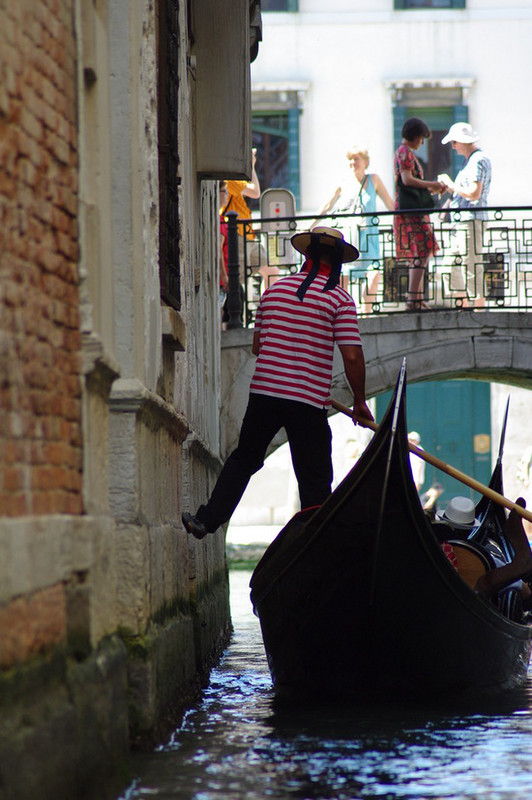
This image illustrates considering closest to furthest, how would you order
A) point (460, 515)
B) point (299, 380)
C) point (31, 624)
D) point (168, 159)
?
point (31, 624) → point (168, 159) → point (299, 380) → point (460, 515)

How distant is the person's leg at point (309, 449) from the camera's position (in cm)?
530

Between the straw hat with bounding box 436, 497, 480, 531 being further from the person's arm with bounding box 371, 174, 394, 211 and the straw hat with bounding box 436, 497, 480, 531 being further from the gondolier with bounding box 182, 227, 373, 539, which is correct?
the person's arm with bounding box 371, 174, 394, 211

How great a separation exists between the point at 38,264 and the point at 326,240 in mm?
2639

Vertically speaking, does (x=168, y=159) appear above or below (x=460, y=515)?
above

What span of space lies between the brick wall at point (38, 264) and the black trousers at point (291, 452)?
6.90 feet

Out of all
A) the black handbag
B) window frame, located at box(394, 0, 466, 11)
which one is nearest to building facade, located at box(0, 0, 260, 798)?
the black handbag

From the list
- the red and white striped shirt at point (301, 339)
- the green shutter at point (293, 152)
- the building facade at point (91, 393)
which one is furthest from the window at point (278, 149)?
the red and white striped shirt at point (301, 339)

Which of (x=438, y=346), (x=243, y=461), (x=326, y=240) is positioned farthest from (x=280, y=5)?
(x=243, y=461)

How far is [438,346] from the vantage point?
957 cm

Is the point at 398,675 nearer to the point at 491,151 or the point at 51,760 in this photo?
the point at 51,760

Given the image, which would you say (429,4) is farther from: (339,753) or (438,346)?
(339,753)

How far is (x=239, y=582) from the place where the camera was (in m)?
13.3

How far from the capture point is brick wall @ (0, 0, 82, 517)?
262cm

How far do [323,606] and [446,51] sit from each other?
13687 millimetres
